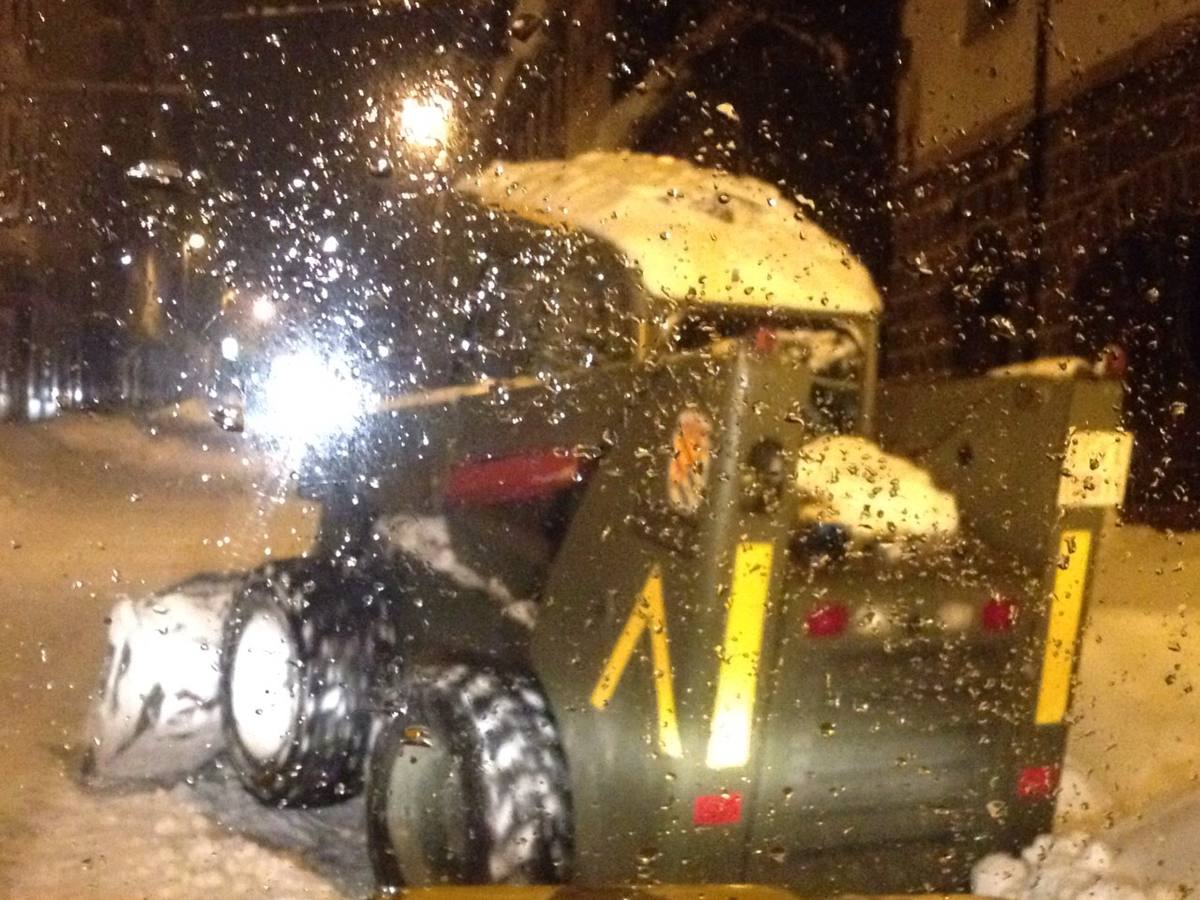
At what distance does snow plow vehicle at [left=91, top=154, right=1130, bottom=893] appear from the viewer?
111 inches

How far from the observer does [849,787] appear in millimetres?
3074

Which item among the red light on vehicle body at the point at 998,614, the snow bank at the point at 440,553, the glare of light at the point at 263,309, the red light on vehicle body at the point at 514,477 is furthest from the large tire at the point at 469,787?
the glare of light at the point at 263,309

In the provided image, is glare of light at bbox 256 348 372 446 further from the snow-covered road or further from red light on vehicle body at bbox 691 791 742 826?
red light on vehicle body at bbox 691 791 742 826

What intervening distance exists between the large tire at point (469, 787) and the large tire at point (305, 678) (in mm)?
239

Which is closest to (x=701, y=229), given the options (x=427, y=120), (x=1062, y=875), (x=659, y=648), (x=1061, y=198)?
(x=659, y=648)

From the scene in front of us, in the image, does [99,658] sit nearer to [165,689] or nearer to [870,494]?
[165,689]

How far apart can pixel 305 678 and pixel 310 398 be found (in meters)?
0.90

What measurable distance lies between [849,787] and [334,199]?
2524 millimetres

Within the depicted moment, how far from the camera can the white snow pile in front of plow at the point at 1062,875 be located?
307 centimetres

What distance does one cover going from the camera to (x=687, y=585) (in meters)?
2.74

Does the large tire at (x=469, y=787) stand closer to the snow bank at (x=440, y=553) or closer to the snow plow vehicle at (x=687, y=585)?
the snow plow vehicle at (x=687, y=585)

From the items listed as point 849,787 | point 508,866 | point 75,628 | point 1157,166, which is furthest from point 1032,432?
point 75,628

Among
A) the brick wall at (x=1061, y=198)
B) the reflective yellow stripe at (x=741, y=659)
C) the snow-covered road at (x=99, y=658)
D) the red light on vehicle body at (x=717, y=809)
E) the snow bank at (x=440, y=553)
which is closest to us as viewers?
the reflective yellow stripe at (x=741, y=659)

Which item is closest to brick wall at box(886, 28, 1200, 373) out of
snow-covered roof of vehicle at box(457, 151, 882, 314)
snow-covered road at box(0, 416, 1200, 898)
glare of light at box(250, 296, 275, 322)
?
snow-covered roof of vehicle at box(457, 151, 882, 314)
